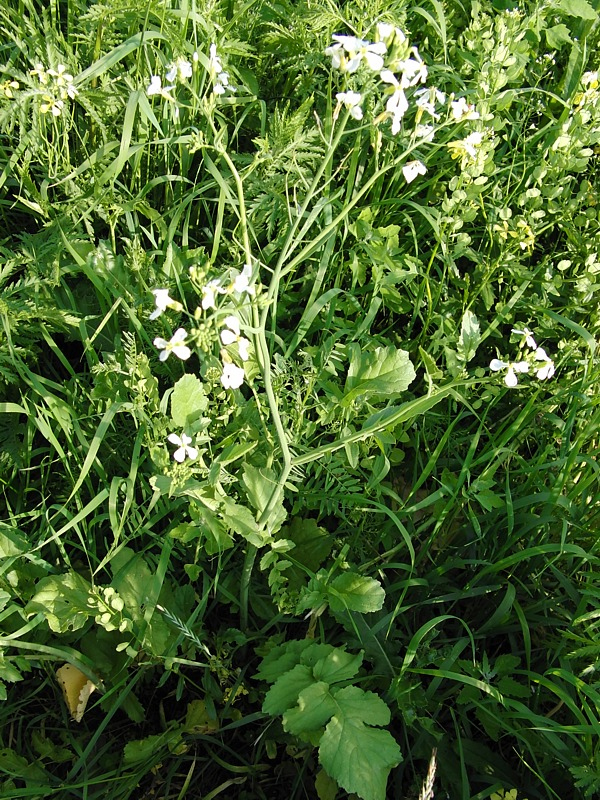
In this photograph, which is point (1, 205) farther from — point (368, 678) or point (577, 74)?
point (577, 74)

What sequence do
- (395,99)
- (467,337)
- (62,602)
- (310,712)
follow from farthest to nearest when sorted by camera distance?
(467,337) → (62,602) → (310,712) → (395,99)

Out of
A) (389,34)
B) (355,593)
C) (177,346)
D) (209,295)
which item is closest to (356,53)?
(389,34)

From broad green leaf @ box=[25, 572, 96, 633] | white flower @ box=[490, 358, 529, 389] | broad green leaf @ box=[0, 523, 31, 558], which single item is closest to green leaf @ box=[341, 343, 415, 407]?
white flower @ box=[490, 358, 529, 389]

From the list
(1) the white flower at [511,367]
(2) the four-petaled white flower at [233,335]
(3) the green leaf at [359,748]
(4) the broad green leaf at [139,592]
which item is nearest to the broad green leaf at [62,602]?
(4) the broad green leaf at [139,592]

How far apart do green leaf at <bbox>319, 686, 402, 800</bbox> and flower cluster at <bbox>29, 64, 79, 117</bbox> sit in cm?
171

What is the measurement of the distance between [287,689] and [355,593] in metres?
0.28

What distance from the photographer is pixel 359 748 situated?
1628mm

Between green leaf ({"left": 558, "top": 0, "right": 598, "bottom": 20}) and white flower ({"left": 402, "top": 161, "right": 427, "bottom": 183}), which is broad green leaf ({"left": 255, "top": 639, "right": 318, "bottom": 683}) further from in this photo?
green leaf ({"left": 558, "top": 0, "right": 598, "bottom": 20})

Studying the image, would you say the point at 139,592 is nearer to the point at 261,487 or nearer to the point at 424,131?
the point at 261,487

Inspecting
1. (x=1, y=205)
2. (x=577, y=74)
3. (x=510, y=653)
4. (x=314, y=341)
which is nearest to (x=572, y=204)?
(x=577, y=74)

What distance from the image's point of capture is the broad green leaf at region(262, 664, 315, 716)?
5.57ft

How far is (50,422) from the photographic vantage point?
1.99 m

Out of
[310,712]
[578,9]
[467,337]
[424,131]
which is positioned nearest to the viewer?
[424,131]

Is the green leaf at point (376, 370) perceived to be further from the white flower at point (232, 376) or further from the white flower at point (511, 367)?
the white flower at point (232, 376)
